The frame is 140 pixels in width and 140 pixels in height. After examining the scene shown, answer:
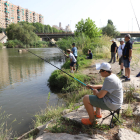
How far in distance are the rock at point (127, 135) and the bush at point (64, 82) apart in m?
4.49

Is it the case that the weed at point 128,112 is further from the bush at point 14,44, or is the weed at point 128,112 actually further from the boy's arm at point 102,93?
the bush at point 14,44

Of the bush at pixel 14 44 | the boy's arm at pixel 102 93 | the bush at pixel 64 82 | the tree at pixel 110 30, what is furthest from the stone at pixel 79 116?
the tree at pixel 110 30

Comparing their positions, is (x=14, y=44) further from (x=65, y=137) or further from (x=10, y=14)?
(x=65, y=137)

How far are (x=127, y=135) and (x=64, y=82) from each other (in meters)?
5.32

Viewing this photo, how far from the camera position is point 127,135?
2898 mm

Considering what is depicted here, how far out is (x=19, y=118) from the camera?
208 inches

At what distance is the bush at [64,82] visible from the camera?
7.53 metres

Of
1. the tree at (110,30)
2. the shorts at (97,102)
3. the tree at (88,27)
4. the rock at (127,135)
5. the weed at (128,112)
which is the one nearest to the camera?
the rock at (127,135)

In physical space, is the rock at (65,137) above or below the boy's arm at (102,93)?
below

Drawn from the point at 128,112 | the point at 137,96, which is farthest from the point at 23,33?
the point at 128,112

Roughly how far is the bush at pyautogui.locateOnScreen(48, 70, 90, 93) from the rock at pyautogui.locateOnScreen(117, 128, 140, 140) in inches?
177

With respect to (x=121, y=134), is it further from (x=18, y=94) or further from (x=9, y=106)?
(x=18, y=94)

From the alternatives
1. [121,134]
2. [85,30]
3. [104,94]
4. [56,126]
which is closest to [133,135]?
[121,134]

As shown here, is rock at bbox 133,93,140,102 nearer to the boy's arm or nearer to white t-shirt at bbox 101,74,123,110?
white t-shirt at bbox 101,74,123,110
